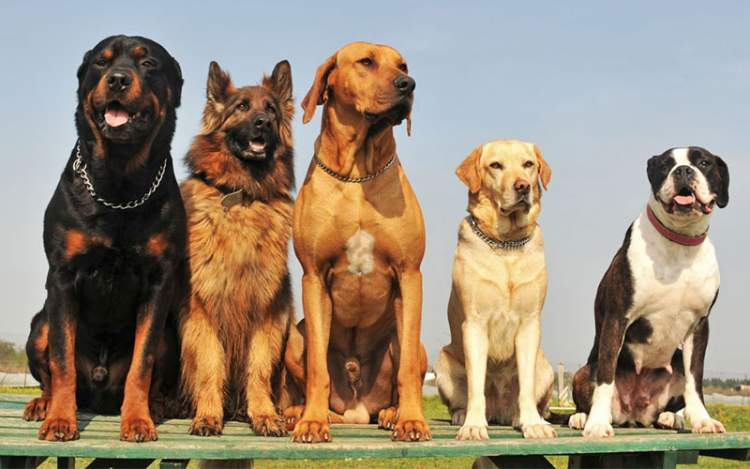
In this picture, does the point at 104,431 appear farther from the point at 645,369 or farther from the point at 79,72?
the point at 645,369

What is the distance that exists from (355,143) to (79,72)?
5.37 feet

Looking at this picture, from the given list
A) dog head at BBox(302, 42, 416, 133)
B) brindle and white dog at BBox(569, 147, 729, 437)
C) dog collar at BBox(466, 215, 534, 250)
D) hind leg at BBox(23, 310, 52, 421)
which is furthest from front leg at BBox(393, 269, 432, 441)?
hind leg at BBox(23, 310, 52, 421)

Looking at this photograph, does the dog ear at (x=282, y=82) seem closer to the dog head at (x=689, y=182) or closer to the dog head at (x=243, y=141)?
the dog head at (x=243, y=141)

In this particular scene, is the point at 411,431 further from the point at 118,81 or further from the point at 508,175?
the point at 118,81

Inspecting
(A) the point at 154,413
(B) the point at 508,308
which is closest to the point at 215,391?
(A) the point at 154,413

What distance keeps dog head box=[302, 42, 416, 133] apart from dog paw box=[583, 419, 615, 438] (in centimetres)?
212

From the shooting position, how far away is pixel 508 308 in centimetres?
454

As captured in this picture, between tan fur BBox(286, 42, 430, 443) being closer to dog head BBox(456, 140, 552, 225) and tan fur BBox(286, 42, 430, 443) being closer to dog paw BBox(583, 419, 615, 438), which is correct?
dog head BBox(456, 140, 552, 225)

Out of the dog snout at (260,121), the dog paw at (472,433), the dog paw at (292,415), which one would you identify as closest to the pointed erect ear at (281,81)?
the dog snout at (260,121)

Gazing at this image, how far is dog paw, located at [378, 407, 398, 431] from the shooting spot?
4.54 m

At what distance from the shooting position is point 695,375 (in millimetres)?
4555

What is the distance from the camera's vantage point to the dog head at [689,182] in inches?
176

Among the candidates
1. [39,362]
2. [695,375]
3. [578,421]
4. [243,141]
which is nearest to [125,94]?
[243,141]

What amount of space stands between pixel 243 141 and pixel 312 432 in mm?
2046
